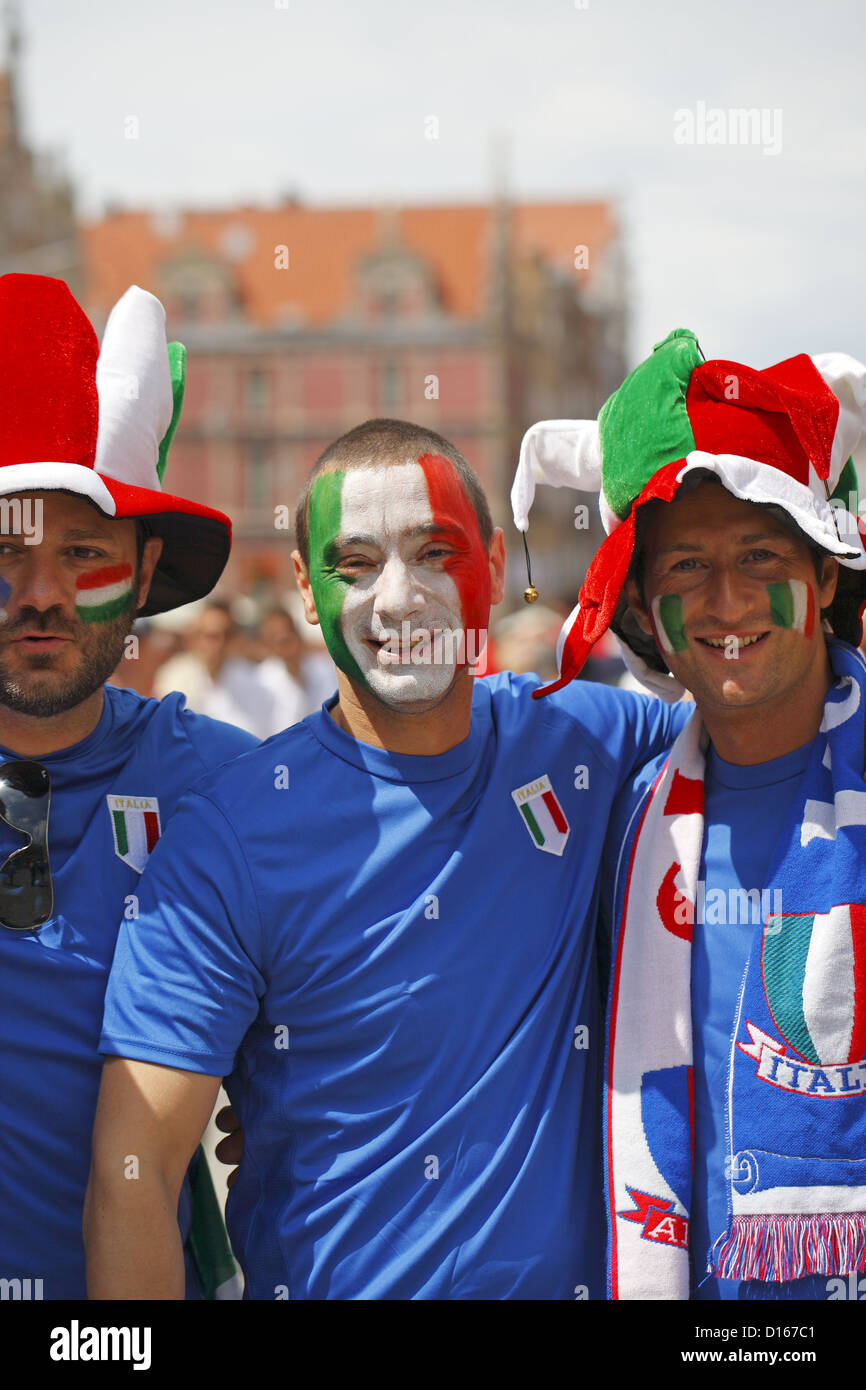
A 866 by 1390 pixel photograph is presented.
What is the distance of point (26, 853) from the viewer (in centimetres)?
270

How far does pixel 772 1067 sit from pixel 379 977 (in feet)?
2.33

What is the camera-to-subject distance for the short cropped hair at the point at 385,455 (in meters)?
2.78

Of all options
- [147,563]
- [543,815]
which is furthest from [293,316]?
[543,815]

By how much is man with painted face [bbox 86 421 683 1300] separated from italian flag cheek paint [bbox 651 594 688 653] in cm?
33

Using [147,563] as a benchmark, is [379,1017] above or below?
below

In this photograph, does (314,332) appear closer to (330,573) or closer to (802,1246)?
(330,573)

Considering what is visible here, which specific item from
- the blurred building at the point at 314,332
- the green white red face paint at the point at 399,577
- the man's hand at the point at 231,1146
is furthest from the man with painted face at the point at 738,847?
the blurred building at the point at 314,332

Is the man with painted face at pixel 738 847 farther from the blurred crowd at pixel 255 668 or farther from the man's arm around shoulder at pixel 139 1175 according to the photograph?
the blurred crowd at pixel 255 668

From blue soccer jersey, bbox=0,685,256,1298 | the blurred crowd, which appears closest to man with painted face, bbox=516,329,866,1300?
blue soccer jersey, bbox=0,685,256,1298

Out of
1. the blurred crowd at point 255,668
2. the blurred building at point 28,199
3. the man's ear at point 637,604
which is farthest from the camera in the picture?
the blurred building at point 28,199

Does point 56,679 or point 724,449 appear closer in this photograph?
point 724,449

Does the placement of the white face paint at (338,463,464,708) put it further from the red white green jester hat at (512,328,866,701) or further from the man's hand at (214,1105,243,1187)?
the man's hand at (214,1105,243,1187)

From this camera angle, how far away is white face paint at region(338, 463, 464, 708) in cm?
269

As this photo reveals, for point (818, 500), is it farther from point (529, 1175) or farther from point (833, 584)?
point (529, 1175)
